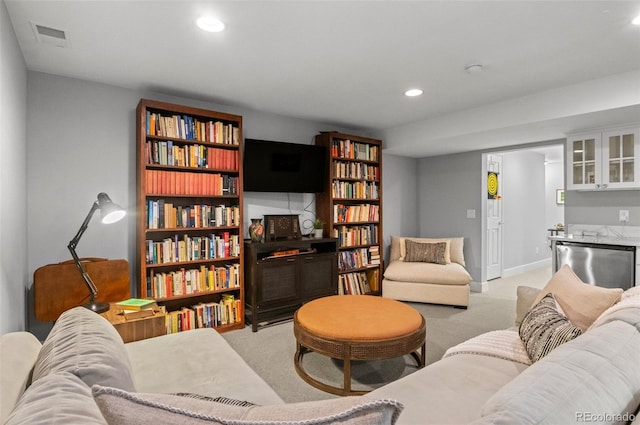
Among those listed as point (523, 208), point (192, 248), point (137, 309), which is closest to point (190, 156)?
point (192, 248)

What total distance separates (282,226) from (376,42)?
2283mm

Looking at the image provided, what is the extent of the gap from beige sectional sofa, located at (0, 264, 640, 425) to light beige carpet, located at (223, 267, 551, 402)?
0.76 m

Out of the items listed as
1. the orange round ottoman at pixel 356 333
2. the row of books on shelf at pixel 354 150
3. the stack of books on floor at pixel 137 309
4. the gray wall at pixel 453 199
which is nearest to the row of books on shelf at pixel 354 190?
the row of books on shelf at pixel 354 150

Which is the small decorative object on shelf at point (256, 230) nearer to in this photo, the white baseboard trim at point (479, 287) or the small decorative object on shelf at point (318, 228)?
the small decorative object on shelf at point (318, 228)

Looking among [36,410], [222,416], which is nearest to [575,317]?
[222,416]

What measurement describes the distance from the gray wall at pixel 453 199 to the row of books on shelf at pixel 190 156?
3.52 metres

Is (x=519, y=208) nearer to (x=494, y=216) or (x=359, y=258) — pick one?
(x=494, y=216)

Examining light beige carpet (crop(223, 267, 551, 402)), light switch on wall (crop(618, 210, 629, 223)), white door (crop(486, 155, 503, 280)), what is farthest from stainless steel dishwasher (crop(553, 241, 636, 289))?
white door (crop(486, 155, 503, 280))

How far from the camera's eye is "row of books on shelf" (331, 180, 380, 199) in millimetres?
4484

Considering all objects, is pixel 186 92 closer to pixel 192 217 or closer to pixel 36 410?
pixel 192 217

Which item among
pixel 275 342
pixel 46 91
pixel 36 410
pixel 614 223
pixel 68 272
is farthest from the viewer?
pixel 614 223

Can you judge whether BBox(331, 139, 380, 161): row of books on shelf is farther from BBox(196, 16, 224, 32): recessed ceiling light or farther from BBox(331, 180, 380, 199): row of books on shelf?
BBox(196, 16, 224, 32): recessed ceiling light

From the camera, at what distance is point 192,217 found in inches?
132

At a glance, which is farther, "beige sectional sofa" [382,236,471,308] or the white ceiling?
"beige sectional sofa" [382,236,471,308]
